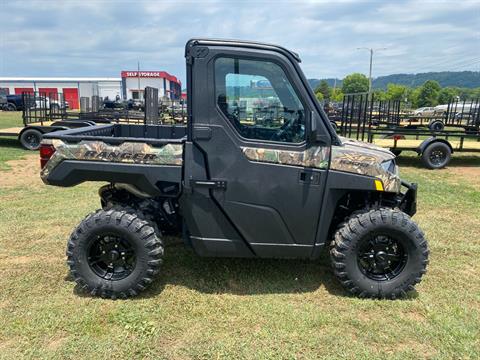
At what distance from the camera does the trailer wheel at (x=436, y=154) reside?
1073 centimetres

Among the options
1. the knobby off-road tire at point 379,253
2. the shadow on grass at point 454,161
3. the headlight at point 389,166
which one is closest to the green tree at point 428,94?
the shadow on grass at point 454,161

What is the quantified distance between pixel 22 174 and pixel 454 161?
11777mm

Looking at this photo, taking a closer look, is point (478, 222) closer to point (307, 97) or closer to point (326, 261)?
point (326, 261)

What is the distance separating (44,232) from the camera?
5.20m

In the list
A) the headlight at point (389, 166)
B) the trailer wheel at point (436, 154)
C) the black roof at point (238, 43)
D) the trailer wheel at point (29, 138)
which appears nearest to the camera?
the black roof at point (238, 43)

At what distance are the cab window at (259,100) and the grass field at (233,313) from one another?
1.48m

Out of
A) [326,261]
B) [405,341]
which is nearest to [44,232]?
[326,261]

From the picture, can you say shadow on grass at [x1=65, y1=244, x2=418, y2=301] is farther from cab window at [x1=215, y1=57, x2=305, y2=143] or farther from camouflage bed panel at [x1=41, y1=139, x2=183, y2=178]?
cab window at [x1=215, y1=57, x2=305, y2=143]

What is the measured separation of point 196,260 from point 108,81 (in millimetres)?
73163

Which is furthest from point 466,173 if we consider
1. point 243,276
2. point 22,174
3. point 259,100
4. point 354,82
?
point 354,82

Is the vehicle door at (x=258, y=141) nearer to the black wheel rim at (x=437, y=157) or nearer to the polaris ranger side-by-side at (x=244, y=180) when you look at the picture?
the polaris ranger side-by-side at (x=244, y=180)

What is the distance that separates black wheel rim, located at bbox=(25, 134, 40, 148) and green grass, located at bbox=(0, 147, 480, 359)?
918 cm

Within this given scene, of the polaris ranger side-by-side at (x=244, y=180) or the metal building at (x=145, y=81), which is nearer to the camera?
the polaris ranger side-by-side at (x=244, y=180)

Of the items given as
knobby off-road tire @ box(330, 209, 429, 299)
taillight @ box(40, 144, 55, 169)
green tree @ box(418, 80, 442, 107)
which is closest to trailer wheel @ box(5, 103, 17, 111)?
taillight @ box(40, 144, 55, 169)
